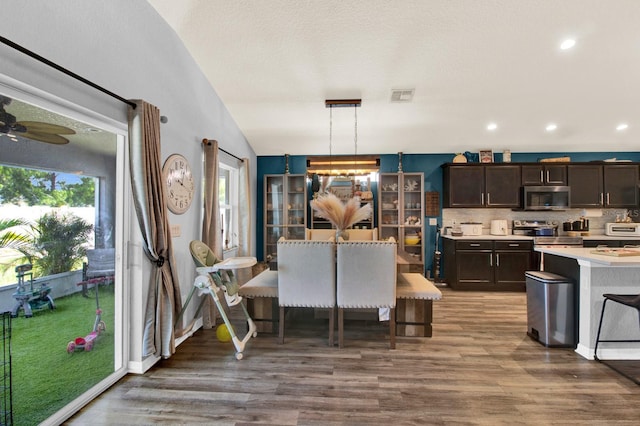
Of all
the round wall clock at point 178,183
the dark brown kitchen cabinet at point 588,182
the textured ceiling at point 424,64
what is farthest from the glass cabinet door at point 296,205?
the dark brown kitchen cabinet at point 588,182

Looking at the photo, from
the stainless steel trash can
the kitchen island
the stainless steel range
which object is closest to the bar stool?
the kitchen island

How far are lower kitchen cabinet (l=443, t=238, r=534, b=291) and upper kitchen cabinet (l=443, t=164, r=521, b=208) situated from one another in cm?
71

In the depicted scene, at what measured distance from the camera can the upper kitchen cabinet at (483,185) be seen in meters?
5.02

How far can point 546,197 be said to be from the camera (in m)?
5.03

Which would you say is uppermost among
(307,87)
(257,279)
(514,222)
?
(307,87)

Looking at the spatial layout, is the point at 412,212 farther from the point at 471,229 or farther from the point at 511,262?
the point at 511,262

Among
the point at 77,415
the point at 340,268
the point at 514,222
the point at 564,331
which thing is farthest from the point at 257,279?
the point at 514,222

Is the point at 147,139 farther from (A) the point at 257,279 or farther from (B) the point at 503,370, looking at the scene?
(B) the point at 503,370

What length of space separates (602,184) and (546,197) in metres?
0.94

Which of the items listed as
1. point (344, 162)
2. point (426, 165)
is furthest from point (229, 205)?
point (426, 165)

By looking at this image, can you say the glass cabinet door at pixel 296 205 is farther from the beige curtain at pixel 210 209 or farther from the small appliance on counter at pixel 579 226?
the small appliance on counter at pixel 579 226

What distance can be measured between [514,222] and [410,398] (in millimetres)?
4463

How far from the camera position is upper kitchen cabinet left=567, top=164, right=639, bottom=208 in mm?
4949

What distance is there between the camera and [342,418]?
1813mm
